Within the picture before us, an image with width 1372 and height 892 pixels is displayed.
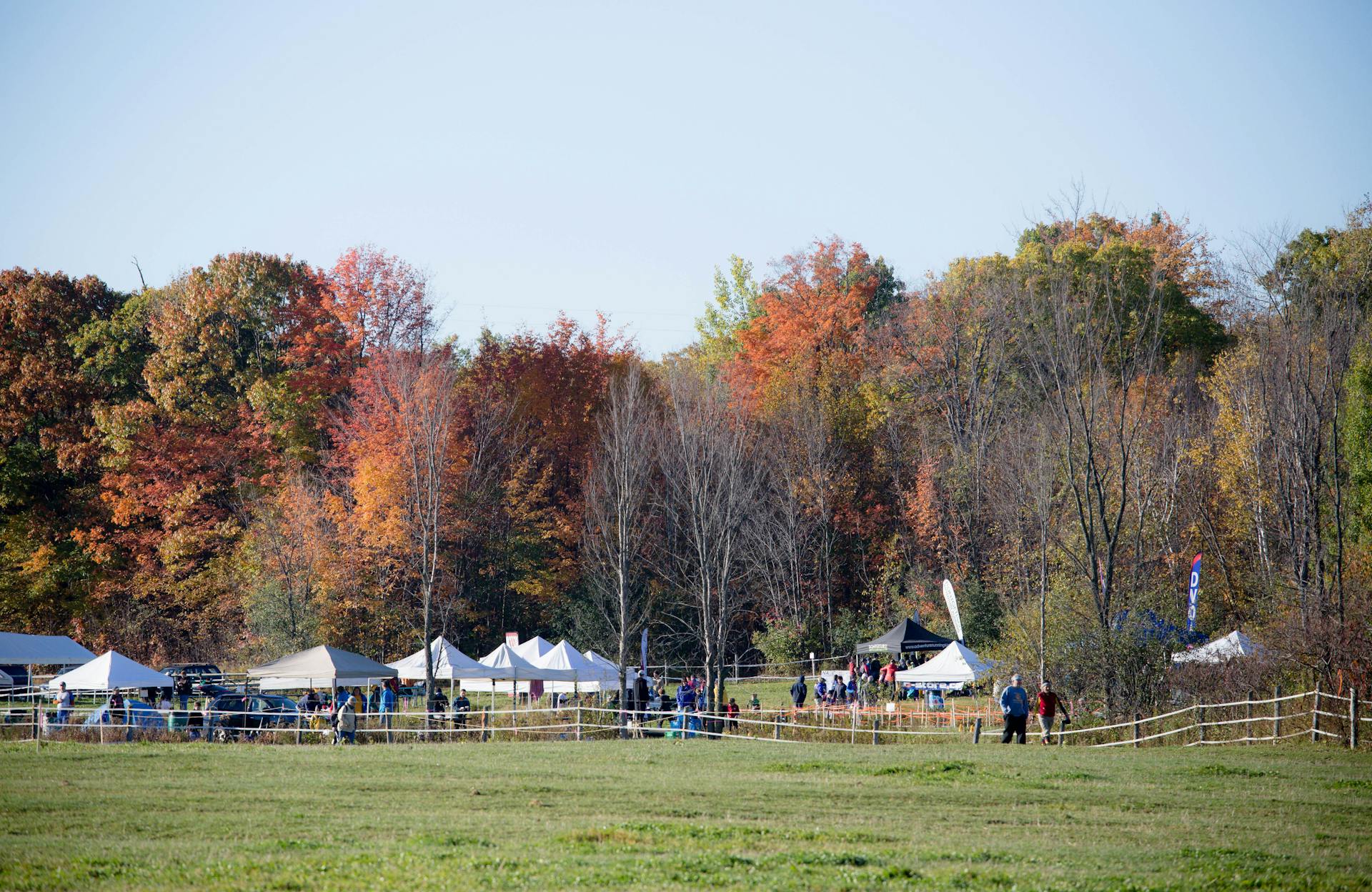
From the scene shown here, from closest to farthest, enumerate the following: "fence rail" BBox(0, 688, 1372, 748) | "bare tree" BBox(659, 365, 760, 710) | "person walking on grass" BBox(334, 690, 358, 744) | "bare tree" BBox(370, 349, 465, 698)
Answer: "fence rail" BBox(0, 688, 1372, 748) → "person walking on grass" BBox(334, 690, 358, 744) → "bare tree" BBox(370, 349, 465, 698) → "bare tree" BBox(659, 365, 760, 710)

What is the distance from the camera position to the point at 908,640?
133 feet

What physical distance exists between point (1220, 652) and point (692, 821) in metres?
17.4

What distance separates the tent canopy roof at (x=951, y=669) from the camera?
1362 inches

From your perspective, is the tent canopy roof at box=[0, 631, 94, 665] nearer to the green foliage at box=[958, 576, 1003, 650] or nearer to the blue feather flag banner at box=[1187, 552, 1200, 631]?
the green foliage at box=[958, 576, 1003, 650]

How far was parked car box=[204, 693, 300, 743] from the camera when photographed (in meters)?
26.3

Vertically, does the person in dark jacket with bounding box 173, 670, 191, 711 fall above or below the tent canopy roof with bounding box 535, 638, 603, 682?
below

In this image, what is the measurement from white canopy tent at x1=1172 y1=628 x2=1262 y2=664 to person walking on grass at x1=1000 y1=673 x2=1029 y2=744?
5186 millimetres

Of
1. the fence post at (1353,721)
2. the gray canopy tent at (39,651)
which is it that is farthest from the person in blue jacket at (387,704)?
the fence post at (1353,721)

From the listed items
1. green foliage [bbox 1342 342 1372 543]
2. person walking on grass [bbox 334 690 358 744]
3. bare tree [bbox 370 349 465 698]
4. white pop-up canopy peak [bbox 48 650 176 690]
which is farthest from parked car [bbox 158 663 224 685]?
green foliage [bbox 1342 342 1372 543]

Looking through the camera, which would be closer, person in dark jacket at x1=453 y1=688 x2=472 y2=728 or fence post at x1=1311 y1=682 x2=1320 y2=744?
fence post at x1=1311 y1=682 x2=1320 y2=744

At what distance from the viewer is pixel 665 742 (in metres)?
25.0

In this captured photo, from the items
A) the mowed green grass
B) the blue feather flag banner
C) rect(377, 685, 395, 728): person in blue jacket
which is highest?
the blue feather flag banner

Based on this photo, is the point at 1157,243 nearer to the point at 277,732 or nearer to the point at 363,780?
the point at 277,732

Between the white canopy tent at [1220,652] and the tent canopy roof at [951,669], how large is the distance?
24.7 ft
